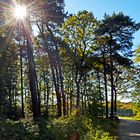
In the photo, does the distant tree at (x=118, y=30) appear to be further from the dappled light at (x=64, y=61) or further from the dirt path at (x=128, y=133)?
the dirt path at (x=128, y=133)

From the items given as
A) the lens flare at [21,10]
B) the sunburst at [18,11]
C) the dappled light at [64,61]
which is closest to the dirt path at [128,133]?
the dappled light at [64,61]

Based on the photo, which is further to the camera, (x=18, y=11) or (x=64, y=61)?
(x=64, y=61)

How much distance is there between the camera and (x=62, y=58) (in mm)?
41344

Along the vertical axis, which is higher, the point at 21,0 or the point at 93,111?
the point at 21,0

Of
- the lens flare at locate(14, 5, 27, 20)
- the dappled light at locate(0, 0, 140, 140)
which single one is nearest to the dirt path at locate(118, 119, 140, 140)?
the dappled light at locate(0, 0, 140, 140)

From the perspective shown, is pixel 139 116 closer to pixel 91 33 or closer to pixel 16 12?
pixel 91 33

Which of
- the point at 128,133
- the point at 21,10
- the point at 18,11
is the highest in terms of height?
the point at 18,11

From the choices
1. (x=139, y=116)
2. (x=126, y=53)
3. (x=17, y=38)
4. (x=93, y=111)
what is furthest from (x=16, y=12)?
(x=139, y=116)

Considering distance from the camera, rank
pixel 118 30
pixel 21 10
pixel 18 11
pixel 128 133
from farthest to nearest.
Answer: pixel 118 30, pixel 128 133, pixel 18 11, pixel 21 10

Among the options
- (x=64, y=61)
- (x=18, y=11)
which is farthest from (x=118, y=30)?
(x=18, y=11)

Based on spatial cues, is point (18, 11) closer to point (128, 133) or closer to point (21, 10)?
point (21, 10)

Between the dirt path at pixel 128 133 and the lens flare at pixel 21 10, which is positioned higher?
the lens flare at pixel 21 10

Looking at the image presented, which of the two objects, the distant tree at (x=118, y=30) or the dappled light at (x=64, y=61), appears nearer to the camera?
the dappled light at (x=64, y=61)

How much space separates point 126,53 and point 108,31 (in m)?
3.91
